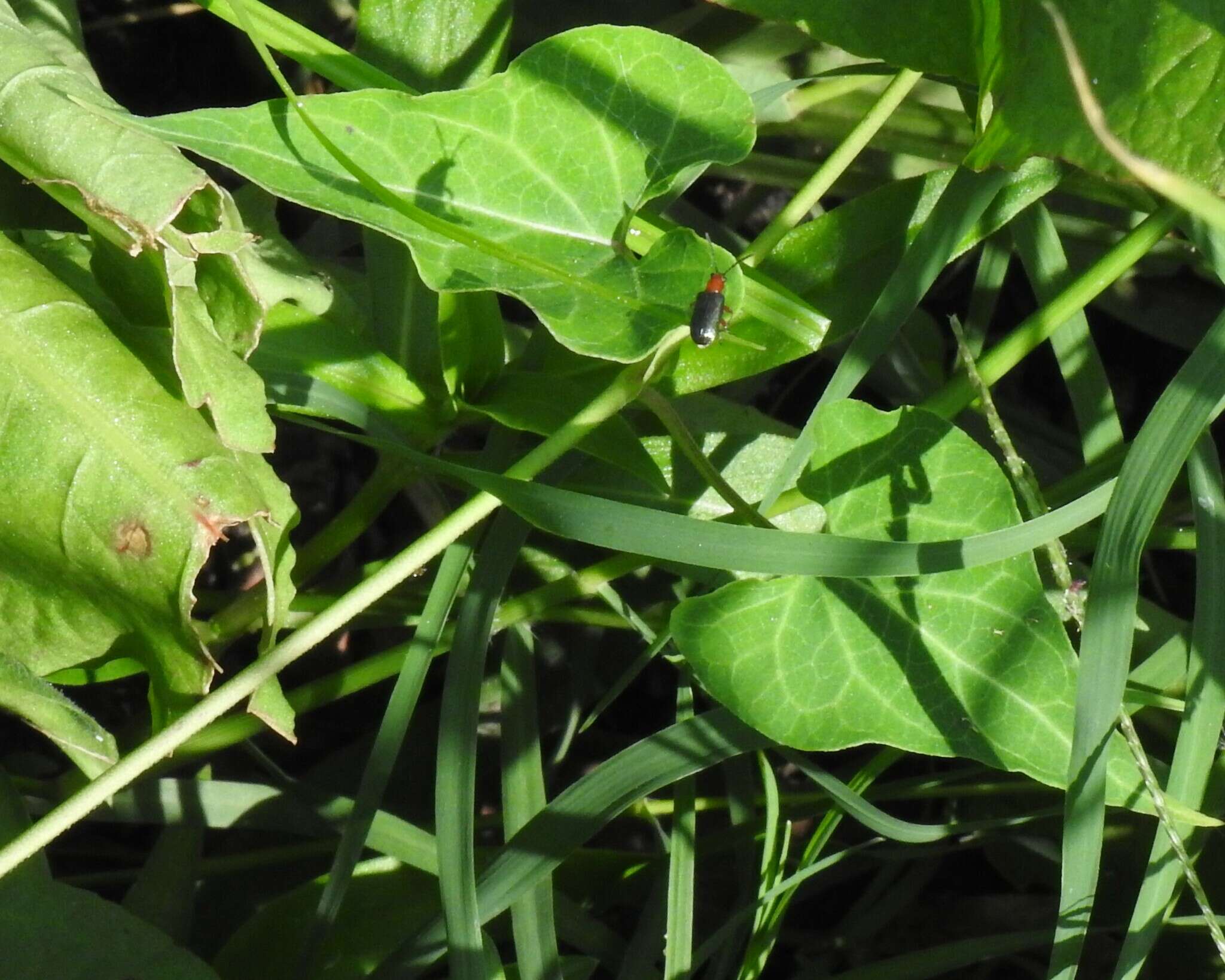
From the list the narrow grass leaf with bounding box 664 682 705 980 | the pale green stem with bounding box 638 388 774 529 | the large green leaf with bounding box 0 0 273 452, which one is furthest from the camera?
the narrow grass leaf with bounding box 664 682 705 980

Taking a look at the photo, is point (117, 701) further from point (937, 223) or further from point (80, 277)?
point (937, 223)

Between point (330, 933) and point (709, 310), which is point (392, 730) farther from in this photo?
point (709, 310)

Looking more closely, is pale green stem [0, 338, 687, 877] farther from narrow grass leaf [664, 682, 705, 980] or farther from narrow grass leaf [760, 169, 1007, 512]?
narrow grass leaf [664, 682, 705, 980]

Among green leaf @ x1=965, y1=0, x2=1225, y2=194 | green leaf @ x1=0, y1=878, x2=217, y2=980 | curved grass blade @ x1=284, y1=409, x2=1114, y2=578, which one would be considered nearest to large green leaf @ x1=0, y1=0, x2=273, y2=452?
curved grass blade @ x1=284, y1=409, x2=1114, y2=578

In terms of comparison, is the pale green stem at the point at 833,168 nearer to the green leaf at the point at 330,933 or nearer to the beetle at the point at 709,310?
the beetle at the point at 709,310

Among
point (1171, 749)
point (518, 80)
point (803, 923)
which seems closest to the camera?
point (518, 80)

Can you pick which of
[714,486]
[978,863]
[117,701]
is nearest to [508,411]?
[714,486]

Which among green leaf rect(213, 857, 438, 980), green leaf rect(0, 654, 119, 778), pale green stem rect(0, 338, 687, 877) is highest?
pale green stem rect(0, 338, 687, 877)
